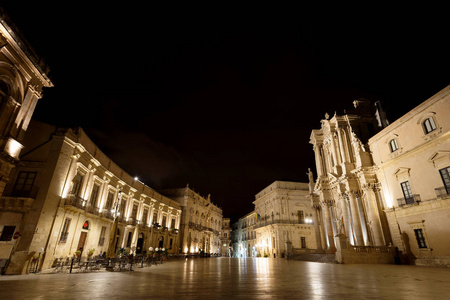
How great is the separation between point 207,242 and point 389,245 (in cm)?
3755

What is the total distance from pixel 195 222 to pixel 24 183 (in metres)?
33.0

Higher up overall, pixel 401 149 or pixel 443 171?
pixel 401 149

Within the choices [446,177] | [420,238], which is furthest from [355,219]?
[446,177]

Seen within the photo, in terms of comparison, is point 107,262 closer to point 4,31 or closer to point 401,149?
point 4,31

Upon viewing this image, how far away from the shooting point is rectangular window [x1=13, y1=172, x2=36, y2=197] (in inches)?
538

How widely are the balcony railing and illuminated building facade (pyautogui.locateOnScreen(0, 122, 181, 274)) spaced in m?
20.9

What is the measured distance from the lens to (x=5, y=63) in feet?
A: 37.0

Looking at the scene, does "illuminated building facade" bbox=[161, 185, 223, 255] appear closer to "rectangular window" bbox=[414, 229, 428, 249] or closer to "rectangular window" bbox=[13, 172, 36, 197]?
"rectangular window" bbox=[13, 172, 36, 197]

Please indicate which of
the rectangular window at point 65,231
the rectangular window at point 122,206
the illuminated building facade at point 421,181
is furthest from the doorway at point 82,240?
the illuminated building facade at point 421,181

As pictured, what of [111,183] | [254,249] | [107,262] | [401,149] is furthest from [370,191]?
[254,249]

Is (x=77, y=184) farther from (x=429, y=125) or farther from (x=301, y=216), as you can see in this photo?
(x=301, y=216)

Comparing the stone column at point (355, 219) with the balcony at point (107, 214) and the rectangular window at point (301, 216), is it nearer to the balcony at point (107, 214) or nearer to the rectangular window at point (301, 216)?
the rectangular window at point (301, 216)

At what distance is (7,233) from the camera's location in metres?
12.8

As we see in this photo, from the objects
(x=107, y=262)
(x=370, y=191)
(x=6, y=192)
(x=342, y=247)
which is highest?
(x=370, y=191)
